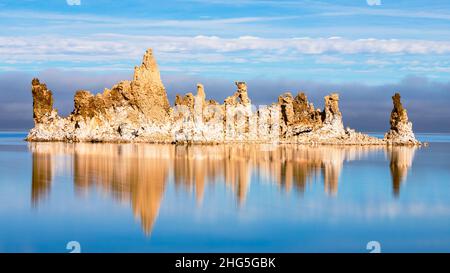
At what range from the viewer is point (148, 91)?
3073 inches

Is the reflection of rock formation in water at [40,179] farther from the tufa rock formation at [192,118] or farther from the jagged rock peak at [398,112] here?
the jagged rock peak at [398,112]

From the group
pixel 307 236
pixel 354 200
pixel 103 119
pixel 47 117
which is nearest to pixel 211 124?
pixel 103 119

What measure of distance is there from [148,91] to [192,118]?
716 cm

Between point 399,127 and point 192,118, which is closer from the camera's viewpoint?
point 192,118

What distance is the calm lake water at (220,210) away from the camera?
15133 mm

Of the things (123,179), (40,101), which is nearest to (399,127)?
(40,101)

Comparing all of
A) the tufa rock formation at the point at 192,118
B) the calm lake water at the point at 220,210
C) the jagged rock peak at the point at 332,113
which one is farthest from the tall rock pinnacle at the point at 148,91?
the calm lake water at the point at 220,210

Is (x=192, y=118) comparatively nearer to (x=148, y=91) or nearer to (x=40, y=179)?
(x=148, y=91)

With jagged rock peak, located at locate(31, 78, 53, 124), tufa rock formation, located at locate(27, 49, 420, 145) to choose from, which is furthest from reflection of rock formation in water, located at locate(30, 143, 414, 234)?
jagged rock peak, located at locate(31, 78, 53, 124)

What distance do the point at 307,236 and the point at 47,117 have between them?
70469 mm

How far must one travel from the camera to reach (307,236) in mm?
15922

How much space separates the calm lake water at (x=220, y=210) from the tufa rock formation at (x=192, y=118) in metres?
42.6
